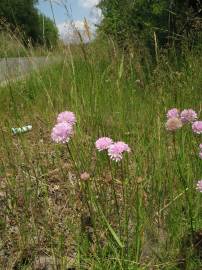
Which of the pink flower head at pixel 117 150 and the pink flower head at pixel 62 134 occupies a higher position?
the pink flower head at pixel 62 134

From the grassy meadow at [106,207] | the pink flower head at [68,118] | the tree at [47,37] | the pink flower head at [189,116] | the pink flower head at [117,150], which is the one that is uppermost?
the tree at [47,37]

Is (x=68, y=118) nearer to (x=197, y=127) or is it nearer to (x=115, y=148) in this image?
(x=115, y=148)

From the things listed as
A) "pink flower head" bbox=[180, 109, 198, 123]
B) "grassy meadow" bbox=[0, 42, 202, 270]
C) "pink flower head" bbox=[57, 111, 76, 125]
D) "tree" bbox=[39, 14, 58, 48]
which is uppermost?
"tree" bbox=[39, 14, 58, 48]

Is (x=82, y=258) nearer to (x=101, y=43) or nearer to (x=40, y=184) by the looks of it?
(x=40, y=184)

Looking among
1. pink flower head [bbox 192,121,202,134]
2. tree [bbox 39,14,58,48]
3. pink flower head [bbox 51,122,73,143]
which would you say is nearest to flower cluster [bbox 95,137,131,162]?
pink flower head [bbox 51,122,73,143]

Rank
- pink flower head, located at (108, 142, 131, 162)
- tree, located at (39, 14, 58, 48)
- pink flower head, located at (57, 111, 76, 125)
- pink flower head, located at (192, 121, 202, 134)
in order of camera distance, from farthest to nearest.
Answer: tree, located at (39, 14, 58, 48)
pink flower head, located at (192, 121, 202, 134)
pink flower head, located at (57, 111, 76, 125)
pink flower head, located at (108, 142, 131, 162)

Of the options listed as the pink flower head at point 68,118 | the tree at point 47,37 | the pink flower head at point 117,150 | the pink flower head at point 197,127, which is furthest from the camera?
the tree at point 47,37

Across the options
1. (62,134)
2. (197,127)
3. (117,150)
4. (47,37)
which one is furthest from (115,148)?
(47,37)

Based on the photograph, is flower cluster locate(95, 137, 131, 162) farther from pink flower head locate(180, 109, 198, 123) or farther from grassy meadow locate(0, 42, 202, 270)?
pink flower head locate(180, 109, 198, 123)

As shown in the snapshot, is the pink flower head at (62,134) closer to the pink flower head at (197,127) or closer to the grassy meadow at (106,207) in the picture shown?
the grassy meadow at (106,207)

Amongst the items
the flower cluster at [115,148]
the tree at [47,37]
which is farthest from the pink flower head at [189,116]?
the tree at [47,37]

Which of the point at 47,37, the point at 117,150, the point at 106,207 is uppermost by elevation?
the point at 47,37

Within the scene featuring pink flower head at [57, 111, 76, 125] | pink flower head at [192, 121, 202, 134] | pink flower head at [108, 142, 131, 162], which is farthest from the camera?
pink flower head at [192, 121, 202, 134]

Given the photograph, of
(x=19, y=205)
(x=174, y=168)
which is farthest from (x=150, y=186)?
(x=19, y=205)
